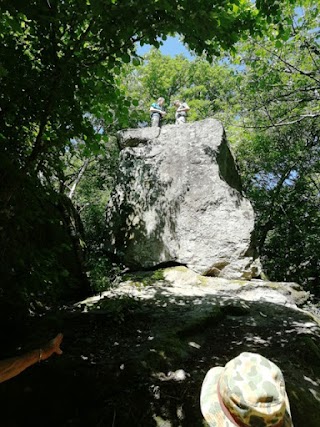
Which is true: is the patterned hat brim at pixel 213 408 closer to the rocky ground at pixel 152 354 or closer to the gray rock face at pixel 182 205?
the rocky ground at pixel 152 354

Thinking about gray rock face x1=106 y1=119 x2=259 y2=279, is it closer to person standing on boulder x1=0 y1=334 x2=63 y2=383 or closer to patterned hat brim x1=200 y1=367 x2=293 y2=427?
patterned hat brim x1=200 y1=367 x2=293 y2=427

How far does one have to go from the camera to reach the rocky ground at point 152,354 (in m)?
2.84

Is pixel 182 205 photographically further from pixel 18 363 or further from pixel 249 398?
pixel 249 398

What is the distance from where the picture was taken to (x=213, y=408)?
5.68 feet

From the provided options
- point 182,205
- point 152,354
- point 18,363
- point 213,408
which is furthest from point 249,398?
point 182,205

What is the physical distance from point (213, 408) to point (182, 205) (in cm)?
693

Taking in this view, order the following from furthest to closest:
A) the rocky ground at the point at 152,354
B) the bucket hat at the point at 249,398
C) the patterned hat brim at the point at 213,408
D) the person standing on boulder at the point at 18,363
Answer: the rocky ground at the point at 152,354 → the person standing on boulder at the point at 18,363 → the patterned hat brim at the point at 213,408 → the bucket hat at the point at 249,398

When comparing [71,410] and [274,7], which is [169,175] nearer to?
[274,7]

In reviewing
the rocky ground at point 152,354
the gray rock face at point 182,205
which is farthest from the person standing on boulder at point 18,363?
the gray rock face at point 182,205

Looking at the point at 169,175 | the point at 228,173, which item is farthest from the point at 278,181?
the point at 169,175

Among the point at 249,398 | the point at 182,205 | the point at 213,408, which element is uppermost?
the point at 182,205

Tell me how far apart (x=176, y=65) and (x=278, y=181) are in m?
15.0

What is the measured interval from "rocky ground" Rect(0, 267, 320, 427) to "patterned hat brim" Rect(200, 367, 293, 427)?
1.21 meters

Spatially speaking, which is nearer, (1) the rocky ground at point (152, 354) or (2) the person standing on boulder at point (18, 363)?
(2) the person standing on boulder at point (18, 363)
